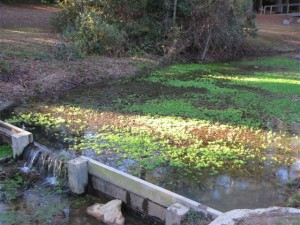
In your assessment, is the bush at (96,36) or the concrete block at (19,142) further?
the bush at (96,36)

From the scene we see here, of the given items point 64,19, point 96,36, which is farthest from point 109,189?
point 64,19

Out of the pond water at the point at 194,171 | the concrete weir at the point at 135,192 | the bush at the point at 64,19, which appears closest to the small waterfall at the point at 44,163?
the concrete weir at the point at 135,192

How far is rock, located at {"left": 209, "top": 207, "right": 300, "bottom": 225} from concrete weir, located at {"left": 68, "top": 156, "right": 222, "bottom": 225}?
0.62m

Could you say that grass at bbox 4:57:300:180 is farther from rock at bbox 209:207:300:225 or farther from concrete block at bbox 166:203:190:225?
rock at bbox 209:207:300:225

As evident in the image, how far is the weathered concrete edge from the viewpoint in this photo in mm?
5445

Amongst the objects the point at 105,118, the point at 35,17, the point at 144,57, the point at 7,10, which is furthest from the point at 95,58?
the point at 7,10

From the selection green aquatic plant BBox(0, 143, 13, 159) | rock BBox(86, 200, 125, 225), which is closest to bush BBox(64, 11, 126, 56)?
green aquatic plant BBox(0, 143, 13, 159)

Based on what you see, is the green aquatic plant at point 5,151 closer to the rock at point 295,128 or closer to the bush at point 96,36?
the rock at point 295,128

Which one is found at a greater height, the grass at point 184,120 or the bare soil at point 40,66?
the bare soil at point 40,66

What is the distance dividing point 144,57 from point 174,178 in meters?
11.1

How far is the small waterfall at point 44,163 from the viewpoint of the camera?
7.36 metres

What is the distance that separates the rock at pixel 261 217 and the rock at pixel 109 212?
1.94 metres

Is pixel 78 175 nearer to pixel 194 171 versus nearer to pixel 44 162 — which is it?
pixel 44 162

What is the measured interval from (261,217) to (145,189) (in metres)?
2.01
